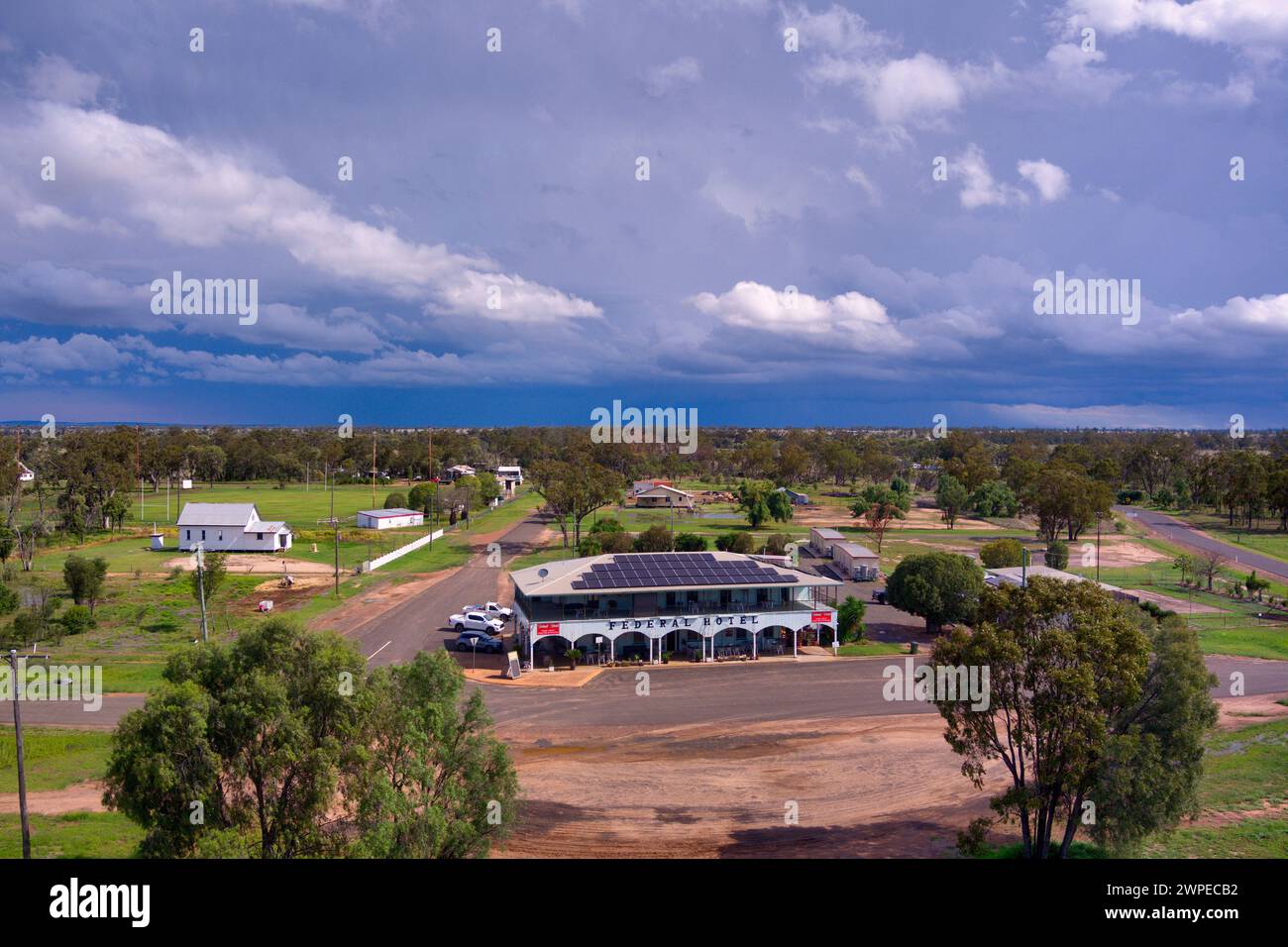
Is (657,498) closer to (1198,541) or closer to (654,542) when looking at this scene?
(654,542)

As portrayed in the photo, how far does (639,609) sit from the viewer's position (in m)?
37.0

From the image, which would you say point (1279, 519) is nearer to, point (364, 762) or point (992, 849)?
point (992, 849)

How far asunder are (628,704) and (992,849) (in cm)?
1448

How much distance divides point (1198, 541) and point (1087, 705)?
7940cm

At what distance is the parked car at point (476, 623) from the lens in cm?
3947

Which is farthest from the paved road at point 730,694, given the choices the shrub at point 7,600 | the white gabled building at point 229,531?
the white gabled building at point 229,531

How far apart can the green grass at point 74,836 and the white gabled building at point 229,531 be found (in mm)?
Result: 46148

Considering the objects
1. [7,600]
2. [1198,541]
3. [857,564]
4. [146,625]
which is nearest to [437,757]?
[146,625]

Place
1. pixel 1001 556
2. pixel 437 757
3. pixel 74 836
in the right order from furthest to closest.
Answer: pixel 1001 556 → pixel 74 836 → pixel 437 757

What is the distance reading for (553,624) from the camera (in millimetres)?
35406

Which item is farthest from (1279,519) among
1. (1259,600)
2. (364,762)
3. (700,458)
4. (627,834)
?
(364,762)

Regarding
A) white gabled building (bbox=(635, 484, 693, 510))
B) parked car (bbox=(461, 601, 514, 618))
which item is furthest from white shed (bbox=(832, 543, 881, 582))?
white gabled building (bbox=(635, 484, 693, 510))

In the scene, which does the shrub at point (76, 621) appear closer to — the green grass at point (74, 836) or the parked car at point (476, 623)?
the parked car at point (476, 623)
